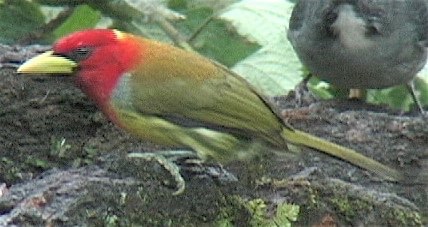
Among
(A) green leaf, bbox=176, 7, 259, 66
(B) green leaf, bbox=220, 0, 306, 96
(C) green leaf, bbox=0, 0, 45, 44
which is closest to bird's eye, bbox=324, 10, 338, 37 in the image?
(B) green leaf, bbox=220, 0, 306, 96

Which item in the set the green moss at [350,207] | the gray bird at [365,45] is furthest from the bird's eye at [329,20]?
the green moss at [350,207]

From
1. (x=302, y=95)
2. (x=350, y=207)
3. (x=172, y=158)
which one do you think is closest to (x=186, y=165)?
(x=172, y=158)

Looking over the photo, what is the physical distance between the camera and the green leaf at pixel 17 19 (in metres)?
2.68

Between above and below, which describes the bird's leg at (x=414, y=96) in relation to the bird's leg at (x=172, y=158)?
below

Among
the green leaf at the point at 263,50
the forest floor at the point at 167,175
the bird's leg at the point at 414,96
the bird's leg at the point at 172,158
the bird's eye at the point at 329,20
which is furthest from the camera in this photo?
the bird's eye at the point at 329,20

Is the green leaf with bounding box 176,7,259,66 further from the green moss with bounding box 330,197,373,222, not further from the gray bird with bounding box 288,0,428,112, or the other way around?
the green moss with bounding box 330,197,373,222

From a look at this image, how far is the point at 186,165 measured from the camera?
6.64 feet

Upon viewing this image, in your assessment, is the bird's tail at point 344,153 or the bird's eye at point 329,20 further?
the bird's eye at point 329,20

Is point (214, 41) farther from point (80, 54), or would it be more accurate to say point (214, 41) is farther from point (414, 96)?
point (80, 54)

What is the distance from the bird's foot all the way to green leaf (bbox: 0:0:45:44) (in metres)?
0.82

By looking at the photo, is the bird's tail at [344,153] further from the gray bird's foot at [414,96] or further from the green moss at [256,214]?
the gray bird's foot at [414,96]

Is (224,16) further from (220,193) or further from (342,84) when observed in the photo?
(220,193)

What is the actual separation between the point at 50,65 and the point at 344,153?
0.60 metres

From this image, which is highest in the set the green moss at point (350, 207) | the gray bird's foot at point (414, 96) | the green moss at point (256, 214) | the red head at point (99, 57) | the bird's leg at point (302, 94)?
the red head at point (99, 57)
